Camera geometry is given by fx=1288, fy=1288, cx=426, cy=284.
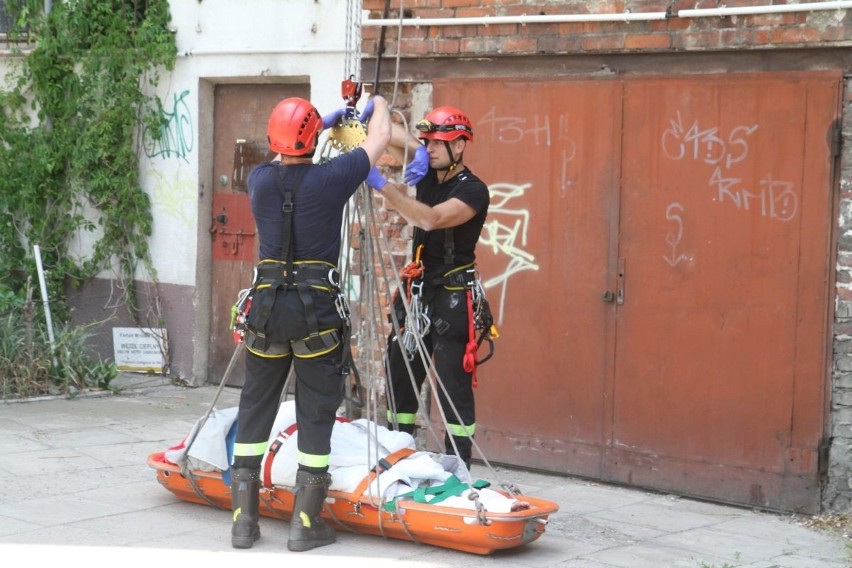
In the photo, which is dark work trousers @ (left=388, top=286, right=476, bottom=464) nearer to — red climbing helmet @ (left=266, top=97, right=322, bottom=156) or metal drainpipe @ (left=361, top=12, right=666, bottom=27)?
red climbing helmet @ (left=266, top=97, right=322, bottom=156)

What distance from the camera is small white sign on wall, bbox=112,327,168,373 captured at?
1176 centimetres

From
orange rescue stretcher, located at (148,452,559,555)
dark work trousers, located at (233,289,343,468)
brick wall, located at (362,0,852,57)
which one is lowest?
orange rescue stretcher, located at (148,452,559,555)

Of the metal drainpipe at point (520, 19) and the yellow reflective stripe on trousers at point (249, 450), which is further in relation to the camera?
the metal drainpipe at point (520, 19)

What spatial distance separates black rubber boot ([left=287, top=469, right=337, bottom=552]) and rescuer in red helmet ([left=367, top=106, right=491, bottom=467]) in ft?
3.10

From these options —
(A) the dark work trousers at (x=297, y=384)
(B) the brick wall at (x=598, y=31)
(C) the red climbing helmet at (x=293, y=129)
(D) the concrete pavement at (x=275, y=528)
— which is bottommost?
(D) the concrete pavement at (x=275, y=528)

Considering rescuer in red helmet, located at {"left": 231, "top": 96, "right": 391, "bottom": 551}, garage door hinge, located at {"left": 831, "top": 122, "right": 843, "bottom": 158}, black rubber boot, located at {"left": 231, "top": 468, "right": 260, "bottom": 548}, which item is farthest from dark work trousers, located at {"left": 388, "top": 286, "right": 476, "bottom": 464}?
garage door hinge, located at {"left": 831, "top": 122, "right": 843, "bottom": 158}

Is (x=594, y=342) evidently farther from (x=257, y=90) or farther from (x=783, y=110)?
(x=257, y=90)

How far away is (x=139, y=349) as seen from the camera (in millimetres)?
11891

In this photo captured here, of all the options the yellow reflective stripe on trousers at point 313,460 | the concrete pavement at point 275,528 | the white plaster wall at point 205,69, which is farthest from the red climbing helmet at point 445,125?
the white plaster wall at point 205,69

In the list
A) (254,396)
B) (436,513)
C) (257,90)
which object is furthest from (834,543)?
(257,90)

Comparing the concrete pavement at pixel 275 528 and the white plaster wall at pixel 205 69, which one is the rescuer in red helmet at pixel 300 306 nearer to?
the concrete pavement at pixel 275 528

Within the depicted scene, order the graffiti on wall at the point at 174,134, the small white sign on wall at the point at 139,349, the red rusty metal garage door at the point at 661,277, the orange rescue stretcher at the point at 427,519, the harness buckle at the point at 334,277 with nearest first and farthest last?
the orange rescue stretcher at the point at 427,519 → the harness buckle at the point at 334,277 → the red rusty metal garage door at the point at 661,277 → the graffiti on wall at the point at 174,134 → the small white sign on wall at the point at 139,349

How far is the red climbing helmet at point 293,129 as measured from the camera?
6.26m

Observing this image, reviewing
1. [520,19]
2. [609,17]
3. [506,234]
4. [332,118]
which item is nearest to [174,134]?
[506,234]
